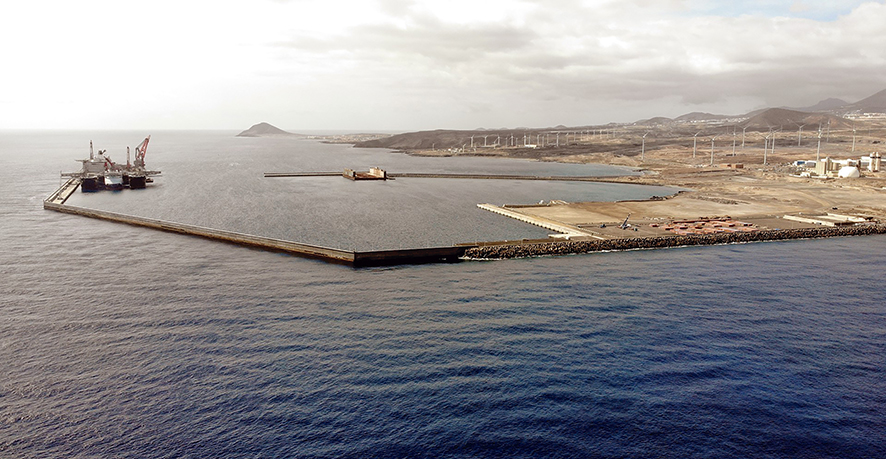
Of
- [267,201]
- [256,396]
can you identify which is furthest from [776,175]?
[256,396]

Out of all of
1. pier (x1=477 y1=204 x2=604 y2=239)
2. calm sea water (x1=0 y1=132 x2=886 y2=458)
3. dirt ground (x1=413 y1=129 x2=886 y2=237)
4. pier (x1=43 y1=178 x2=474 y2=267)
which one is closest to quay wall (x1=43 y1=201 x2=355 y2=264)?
pier (x1=43 y1=178 x2=474 y2=267)

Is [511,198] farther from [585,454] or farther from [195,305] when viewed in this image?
[585,454]

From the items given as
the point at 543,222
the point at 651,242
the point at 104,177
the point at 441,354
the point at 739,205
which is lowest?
the point at 441,354

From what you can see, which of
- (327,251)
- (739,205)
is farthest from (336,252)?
(739,205)

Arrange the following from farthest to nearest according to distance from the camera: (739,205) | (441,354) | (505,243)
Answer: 1. (739,205)
2. (505,243)
3. (441,354)

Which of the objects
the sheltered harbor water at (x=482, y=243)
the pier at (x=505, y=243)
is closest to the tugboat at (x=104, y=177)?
the sheltered harbor water at (x=482, y=243)

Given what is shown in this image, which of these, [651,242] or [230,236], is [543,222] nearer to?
[651,242]

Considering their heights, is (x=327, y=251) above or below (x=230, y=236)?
below
